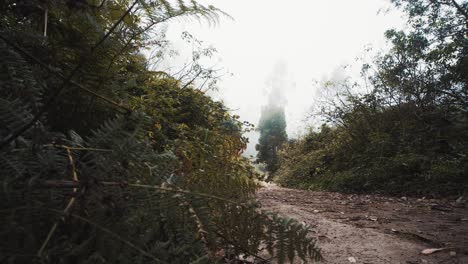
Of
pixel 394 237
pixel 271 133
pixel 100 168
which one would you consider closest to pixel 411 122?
pixel 394 237

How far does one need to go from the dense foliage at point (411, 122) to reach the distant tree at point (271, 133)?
1662 cm

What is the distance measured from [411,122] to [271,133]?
2465cm

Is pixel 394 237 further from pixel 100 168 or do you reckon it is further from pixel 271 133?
pixel 271 133

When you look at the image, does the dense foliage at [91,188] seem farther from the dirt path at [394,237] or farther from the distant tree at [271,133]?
the distant tree at [271,133]

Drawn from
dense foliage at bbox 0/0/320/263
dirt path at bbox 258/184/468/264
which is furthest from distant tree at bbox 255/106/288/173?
dense foliage at bbox 0/0/320/263

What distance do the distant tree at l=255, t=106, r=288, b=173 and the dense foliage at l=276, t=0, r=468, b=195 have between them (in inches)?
654

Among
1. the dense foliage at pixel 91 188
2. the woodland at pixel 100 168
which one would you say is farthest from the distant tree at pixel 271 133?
the dense foliage at pixel 91 188

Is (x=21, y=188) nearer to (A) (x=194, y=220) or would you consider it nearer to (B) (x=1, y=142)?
(B) (x=1, y=142)

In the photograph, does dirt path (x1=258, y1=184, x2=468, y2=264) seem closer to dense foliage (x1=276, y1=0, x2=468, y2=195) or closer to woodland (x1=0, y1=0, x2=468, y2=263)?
woodland (x1=0, y1=0, x2=468, y2=263)

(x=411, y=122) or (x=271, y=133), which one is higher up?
(x=271, y=133)

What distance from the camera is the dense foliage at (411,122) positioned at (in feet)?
22.1

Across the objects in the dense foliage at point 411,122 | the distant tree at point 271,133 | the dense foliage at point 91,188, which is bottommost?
the dense foliage at point 91,188

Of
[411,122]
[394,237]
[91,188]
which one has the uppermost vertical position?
[411,122]

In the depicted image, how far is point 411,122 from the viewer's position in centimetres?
917
